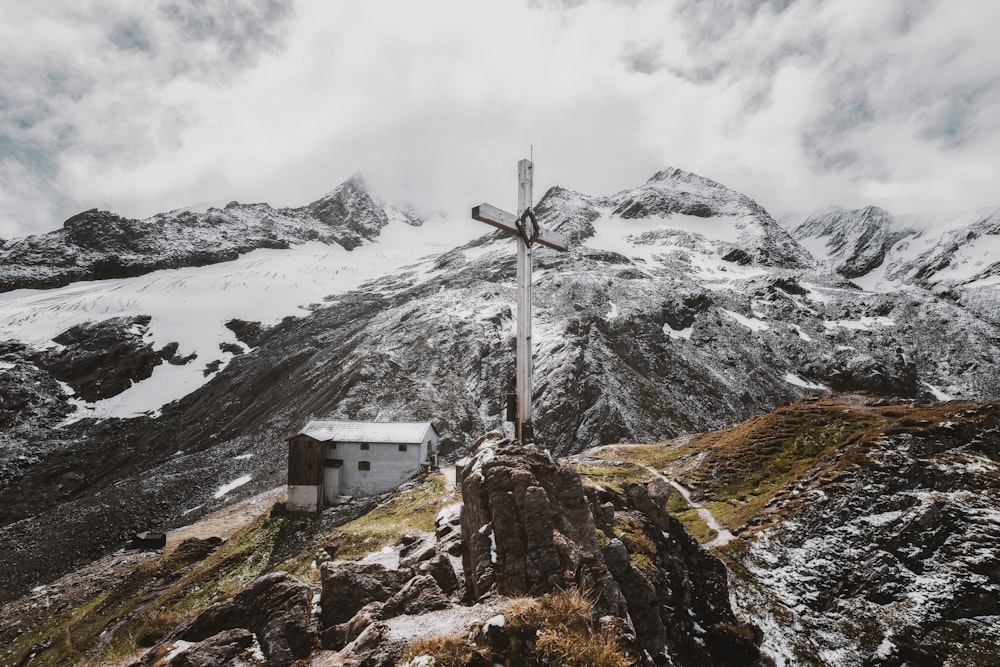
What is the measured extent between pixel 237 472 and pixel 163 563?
53.1 metres

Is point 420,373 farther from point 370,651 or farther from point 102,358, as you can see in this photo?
point 102,358

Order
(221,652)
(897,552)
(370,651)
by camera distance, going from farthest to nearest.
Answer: (897,552), (221,652), (370,651)

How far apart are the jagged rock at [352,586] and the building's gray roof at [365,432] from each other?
48.8 meters

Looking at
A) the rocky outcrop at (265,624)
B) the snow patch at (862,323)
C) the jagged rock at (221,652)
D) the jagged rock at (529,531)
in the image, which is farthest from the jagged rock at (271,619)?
the snow patch at (862,323)

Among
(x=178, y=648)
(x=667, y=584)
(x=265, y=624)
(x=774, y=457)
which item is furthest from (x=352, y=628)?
(x=774, y=457)

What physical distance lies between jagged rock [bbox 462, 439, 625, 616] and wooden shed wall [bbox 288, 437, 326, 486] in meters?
47.8

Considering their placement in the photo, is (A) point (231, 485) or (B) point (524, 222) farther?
(A) point (231, 485)

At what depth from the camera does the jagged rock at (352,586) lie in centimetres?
1134

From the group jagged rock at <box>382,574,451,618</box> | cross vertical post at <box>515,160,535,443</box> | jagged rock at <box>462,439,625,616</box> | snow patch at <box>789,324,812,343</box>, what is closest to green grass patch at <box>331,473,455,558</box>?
cross vertical post at <box>515,160,535,443</box>

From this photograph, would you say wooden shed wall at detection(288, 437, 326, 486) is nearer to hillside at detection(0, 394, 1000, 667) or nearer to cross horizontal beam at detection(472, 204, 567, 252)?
hillside at detection(0, 394, 1000, 667)

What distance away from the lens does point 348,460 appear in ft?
195

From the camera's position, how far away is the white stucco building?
55719 millimetres

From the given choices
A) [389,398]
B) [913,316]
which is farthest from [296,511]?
[913,316]

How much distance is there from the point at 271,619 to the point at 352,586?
1780 mm
